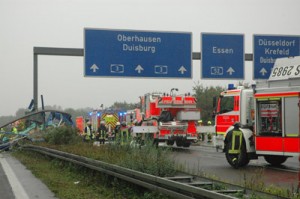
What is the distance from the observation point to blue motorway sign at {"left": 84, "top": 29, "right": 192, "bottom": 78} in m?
19.5

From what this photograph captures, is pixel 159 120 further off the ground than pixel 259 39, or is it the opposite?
pixel 259 39

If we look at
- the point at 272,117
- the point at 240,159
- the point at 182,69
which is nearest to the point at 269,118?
the point at 272,117

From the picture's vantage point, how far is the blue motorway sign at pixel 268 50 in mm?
21438

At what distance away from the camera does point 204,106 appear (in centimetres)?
5462

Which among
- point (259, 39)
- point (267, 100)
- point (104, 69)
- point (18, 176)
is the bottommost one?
point (18, 176)

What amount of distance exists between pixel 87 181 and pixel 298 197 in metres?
6.24

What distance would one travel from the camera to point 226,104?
17891 millimetres

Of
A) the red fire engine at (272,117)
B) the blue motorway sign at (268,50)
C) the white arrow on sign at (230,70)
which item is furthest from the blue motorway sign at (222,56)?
the red fire engine at (272,117)

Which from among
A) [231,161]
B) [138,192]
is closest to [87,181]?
[138,192]

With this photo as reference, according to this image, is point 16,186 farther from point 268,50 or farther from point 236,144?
point 268,50

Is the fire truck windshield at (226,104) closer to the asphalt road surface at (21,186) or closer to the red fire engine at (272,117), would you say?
the red fire engine at (272,117)

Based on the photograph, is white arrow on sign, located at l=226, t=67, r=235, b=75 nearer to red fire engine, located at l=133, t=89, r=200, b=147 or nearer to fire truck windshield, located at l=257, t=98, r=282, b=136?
red fire engine, located at l=133, t=89, r=200, b=147

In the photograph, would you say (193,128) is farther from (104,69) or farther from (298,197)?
(298,197)

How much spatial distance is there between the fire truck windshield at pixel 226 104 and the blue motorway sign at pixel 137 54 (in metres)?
2.98
